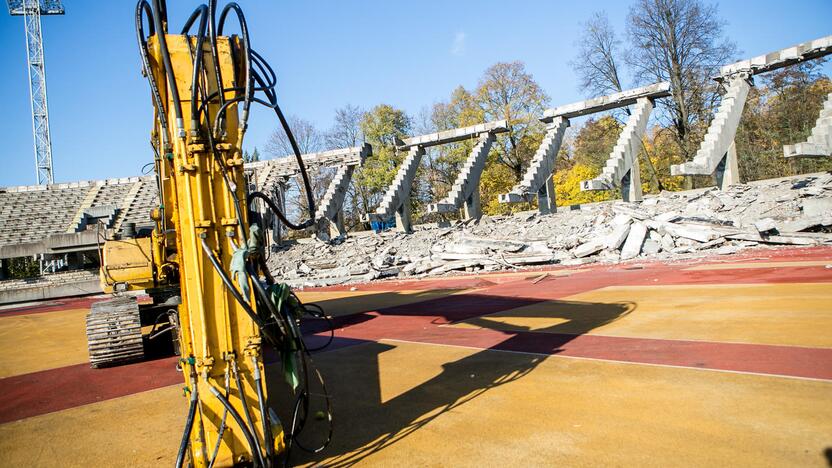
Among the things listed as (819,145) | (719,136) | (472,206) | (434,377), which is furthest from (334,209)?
(434,377)

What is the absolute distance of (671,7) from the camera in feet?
111

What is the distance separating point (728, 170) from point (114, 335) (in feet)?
72.9

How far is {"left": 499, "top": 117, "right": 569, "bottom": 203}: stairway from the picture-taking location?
24891mm

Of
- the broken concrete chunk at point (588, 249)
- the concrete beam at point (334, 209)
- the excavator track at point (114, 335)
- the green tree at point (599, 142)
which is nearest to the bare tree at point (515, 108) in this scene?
the green tree at point (599, 142)

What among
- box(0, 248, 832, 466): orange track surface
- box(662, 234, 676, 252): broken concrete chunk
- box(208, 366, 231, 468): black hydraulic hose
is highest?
box(662, 234, 676, 252): broken concrete chunk

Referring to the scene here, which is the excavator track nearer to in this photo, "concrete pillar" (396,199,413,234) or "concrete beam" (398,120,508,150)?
"concrete pillar" (396,199,413,234)

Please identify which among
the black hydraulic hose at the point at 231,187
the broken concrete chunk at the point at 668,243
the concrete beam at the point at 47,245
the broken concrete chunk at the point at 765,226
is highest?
the concrete beam at the point at 47,245

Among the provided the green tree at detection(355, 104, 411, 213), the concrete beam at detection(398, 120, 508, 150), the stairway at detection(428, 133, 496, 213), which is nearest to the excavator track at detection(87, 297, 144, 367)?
the stairway at detection(428, 133, 496, 213)

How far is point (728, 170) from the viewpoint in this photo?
21938 mm

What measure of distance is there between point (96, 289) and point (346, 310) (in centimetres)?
3030

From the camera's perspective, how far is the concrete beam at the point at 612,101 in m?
24.0

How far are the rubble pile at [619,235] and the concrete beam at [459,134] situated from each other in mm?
4840

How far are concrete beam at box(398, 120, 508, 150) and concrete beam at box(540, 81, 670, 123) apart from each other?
96.5 inches

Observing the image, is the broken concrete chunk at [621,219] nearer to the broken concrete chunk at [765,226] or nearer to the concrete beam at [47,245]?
the broken concrete chunk at [765,226]
